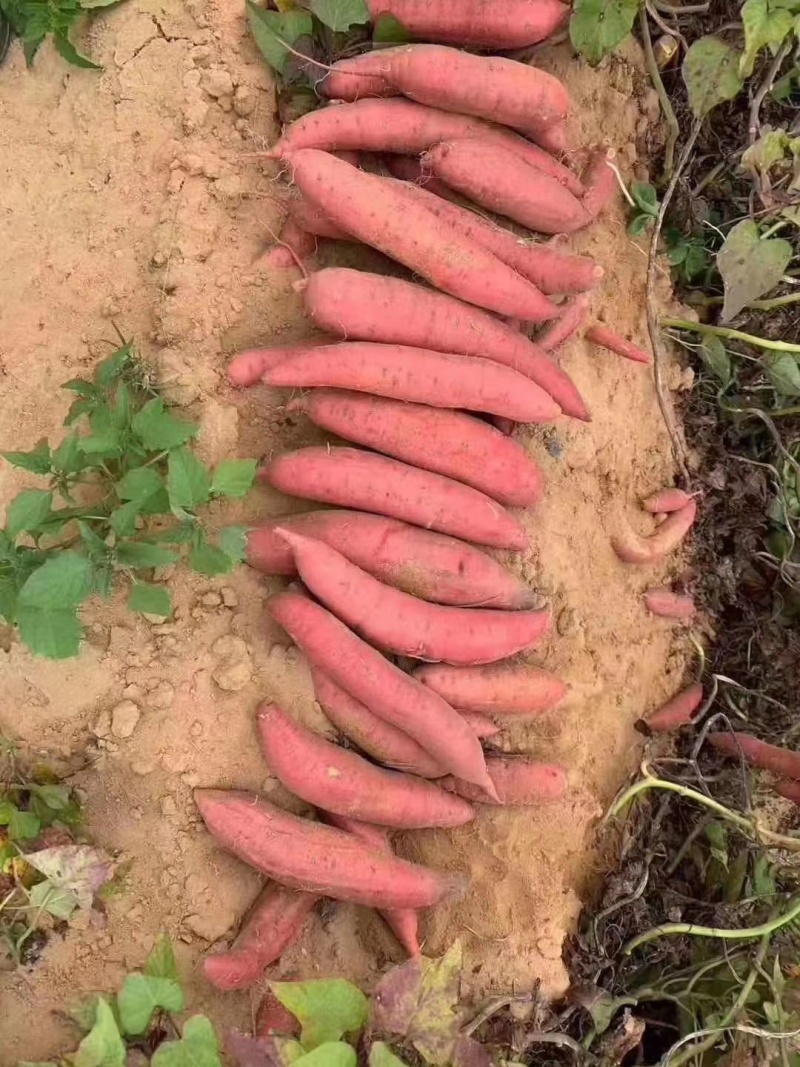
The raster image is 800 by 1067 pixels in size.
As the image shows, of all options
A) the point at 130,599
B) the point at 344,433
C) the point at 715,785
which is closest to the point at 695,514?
the point at 715,785

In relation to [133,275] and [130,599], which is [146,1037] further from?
[133,275]

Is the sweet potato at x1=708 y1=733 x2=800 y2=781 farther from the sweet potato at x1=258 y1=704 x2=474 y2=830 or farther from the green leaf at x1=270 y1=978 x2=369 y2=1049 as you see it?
the green leaf at x1=270 y1=978 x2=369 y2=1049

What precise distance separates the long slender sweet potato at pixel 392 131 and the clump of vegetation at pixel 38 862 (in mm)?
1667

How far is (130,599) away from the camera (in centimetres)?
200

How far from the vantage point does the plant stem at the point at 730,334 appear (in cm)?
267

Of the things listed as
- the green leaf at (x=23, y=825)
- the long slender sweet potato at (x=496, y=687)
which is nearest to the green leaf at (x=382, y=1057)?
the long slender sweet potato at (x=496, y=687)

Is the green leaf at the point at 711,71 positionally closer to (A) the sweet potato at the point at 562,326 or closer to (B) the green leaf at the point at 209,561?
(A) the sweet potato at the point at 562,326

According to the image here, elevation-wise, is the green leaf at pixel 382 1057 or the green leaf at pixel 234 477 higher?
the green leaf at pixel 234 477

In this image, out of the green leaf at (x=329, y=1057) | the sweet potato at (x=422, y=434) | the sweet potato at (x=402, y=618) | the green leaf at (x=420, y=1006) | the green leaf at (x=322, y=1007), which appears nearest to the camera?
the green leaf at (x=329, y=1057)

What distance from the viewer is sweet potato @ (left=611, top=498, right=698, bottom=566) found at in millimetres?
2596

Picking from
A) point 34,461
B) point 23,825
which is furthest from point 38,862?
point 34,461

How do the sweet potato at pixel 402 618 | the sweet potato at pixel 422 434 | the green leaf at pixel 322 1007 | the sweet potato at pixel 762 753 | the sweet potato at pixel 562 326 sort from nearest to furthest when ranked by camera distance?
the green leaf at pixel 322 1007, the sweet potato at pixel 402 618, the sweet potato at pixel 422 434, the sweet potato at pixel 562 326, the sweet potato at pixel 762 753

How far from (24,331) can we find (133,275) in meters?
0.31

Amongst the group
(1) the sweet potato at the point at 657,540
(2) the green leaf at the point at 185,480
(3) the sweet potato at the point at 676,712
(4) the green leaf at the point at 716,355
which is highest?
(2) the green leaf at the point at 185,480
